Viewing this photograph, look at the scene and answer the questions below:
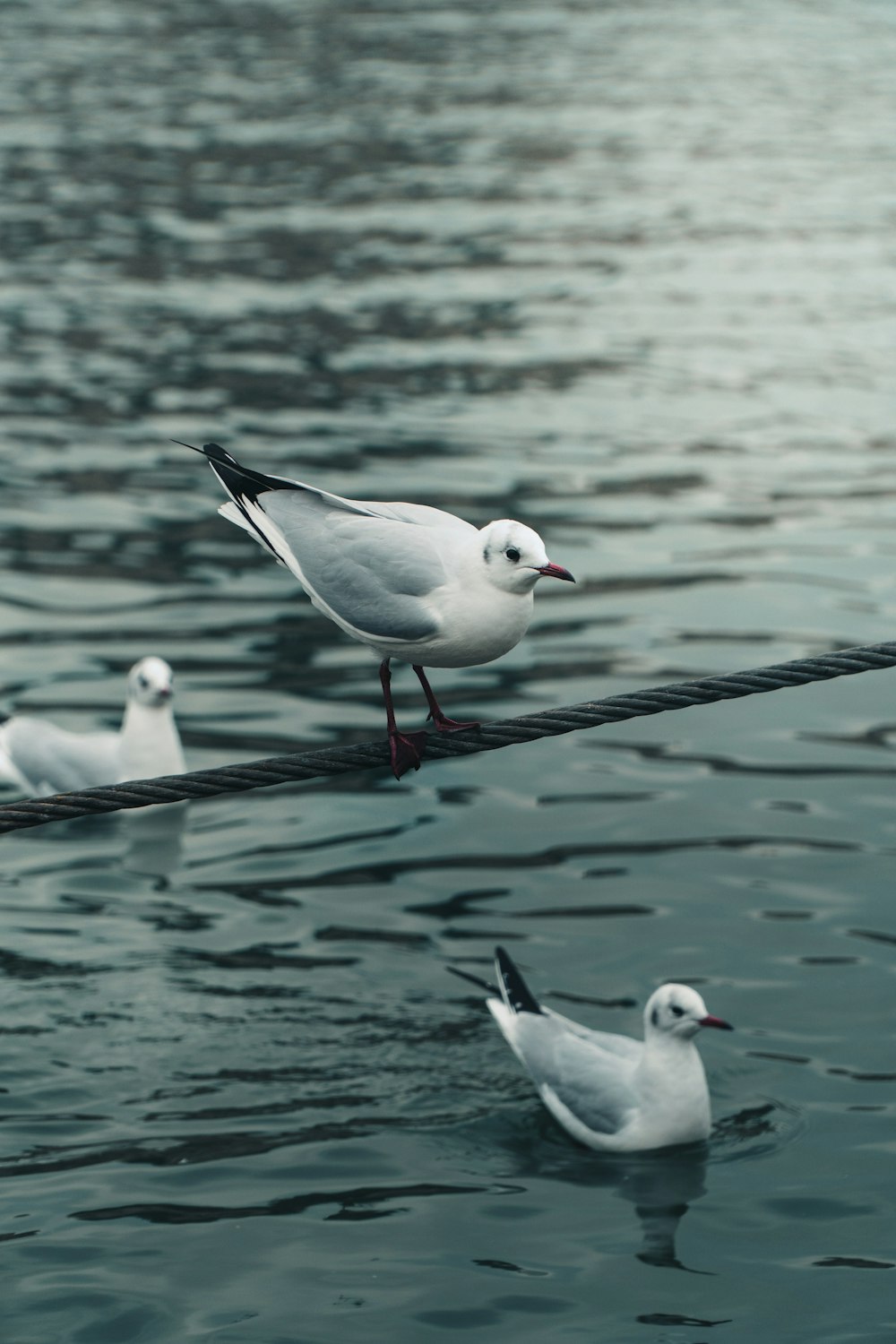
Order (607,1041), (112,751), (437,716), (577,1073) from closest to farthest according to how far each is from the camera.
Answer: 1. (437,716)
2. (577,1073)
3. (607,1041)
4. (112,751)

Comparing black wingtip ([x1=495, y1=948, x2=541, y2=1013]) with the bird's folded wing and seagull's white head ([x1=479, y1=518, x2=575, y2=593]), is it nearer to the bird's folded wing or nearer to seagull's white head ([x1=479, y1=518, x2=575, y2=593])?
the bird's folded wing

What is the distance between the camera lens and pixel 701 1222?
7.82m

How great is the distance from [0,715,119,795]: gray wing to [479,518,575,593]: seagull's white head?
21.9ft

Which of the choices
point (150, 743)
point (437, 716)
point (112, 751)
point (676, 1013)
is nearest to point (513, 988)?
point (676, 1013)

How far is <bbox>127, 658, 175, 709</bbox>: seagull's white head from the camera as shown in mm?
11672

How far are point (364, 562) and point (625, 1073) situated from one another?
371 centimetres

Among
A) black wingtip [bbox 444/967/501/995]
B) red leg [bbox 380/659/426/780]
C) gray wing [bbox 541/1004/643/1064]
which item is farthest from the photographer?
black wingtip [bbox 444/967/501/995]

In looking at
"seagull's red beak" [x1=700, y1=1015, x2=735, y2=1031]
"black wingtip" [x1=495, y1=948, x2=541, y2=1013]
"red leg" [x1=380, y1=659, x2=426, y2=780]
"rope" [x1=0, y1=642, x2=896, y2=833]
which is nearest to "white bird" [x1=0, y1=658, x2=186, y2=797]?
"black wingtip" [x1=495, y1=948, x2=541, y2=1013]

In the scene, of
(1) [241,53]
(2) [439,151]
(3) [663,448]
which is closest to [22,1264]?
(3) [663,448]

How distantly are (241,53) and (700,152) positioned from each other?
15539 millimetres

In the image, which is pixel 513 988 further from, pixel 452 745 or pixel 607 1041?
pixel 452 745

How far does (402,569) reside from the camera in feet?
18.6

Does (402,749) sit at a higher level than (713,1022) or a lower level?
higher

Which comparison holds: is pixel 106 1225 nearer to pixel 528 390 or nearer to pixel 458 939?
pixel 458 939
